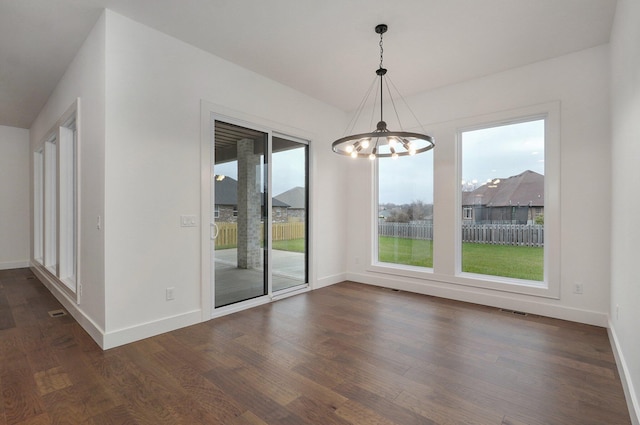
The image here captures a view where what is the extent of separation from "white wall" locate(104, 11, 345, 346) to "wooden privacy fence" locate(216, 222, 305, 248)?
1.20ft

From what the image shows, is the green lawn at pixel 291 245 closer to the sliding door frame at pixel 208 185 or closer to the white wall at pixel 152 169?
the sliding door frame at pixel 208 185

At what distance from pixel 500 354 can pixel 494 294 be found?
5.14 feet

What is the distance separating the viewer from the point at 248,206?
13.7 ft

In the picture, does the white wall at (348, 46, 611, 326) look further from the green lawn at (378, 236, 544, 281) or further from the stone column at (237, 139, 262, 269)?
the stone column at (237, 139, 262, 269)

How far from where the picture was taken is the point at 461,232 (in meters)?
4.52

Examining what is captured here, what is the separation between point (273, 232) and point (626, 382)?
3.72 metres

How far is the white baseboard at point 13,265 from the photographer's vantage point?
6512 millimetres

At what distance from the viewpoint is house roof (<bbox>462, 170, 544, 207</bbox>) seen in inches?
156

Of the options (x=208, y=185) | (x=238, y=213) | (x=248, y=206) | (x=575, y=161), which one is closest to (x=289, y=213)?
(x=248, y=206)

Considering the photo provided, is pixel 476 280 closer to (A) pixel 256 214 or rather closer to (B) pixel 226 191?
(A) pixel 256 214

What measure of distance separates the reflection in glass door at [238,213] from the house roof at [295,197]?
38 centimetres

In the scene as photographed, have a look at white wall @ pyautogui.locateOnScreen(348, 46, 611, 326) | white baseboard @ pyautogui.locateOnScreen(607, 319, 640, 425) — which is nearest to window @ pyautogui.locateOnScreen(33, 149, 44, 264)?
white wall @ pyautogui.locateOnScreen(348, 46, 611, 326)

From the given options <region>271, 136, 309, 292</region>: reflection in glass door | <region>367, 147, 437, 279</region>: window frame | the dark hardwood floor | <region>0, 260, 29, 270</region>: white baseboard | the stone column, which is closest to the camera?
the dark hardwood floor

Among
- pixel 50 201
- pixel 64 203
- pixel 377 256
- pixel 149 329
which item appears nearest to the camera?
pixel 149 329
